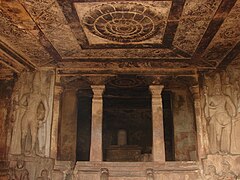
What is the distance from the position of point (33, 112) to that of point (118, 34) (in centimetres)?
337

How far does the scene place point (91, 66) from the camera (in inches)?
332

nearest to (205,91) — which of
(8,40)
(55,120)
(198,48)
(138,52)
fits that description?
(198,48)

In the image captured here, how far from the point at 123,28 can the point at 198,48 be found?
2.10 meters

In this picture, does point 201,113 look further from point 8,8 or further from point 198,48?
point 8,8

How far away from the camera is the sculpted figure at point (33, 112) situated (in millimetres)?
7875

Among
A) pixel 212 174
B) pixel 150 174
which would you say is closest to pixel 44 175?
pixel 150 174

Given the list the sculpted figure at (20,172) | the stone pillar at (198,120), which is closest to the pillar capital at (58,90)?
the sculpted figure at (20,172)

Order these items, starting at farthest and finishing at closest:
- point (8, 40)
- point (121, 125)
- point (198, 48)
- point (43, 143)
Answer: point (121, 125) → point (43, 143) → point (198, 48) → point (8, 40)

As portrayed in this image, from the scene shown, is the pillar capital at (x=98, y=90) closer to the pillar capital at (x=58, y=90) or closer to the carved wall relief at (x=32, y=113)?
the pillar capital at (x=58, y=90)

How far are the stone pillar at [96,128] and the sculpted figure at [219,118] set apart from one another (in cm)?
296

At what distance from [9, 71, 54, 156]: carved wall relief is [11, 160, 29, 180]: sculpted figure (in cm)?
36

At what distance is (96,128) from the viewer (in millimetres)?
8133

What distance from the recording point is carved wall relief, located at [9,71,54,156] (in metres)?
7.80

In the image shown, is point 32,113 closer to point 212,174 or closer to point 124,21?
point 124,21
